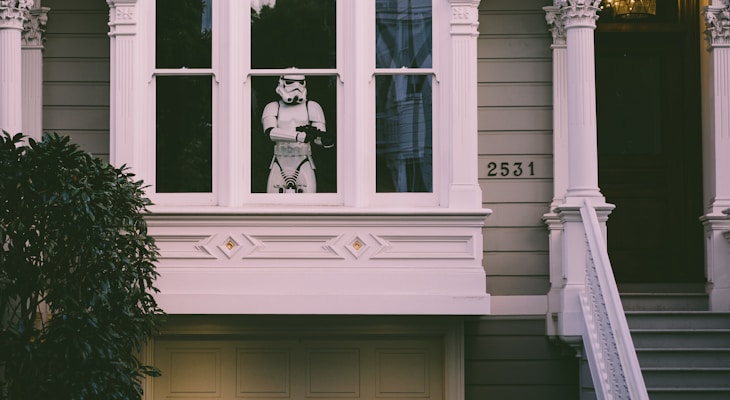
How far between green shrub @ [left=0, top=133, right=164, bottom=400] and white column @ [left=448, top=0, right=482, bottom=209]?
258cm

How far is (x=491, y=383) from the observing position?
32.7 feet

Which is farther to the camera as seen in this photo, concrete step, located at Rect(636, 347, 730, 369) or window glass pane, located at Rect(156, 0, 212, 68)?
window glass pane, located at Rect(156, 0, 212, 68)

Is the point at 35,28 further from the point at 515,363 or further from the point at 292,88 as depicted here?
the point at 515,363

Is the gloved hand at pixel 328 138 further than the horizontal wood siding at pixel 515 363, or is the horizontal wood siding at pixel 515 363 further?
the horizontal wood siding at pixel 515 363

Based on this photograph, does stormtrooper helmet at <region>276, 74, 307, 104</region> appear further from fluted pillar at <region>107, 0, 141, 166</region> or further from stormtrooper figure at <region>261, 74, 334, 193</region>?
fluted pillar at <region>107, 0, 141, 166</region>

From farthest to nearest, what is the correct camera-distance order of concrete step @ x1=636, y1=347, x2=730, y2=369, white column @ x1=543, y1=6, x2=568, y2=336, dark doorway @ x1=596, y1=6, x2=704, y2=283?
1. dark doorway @ x1=596, y1=6, x2=704, y2=283
2. white column @ x1=543, y1=6, x2=568, y2=336
3. concrete step @ x1=636, y1=347, x2=730, y2=369

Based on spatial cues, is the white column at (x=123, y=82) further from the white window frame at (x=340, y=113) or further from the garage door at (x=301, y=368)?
the garage door at (x=301, y=368)

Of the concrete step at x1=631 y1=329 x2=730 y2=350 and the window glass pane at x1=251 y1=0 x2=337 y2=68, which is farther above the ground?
the window glass pane at x1=251 y1=0 x2=337 y2=68

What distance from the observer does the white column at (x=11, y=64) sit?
9.33 meters

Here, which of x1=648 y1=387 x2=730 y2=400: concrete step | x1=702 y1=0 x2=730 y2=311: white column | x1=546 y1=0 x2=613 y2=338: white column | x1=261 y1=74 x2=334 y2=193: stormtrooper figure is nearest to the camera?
x1=648 y1=387 x2=730 y2=400: concrete step

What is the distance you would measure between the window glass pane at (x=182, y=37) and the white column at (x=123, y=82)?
0.83 feet

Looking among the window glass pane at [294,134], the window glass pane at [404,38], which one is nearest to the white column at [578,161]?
the window glass pane at [404,38]

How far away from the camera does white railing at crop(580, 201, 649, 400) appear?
25.7 ft

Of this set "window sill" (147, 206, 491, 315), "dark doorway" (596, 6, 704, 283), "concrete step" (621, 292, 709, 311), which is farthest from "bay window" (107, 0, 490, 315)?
"dark doorway" (596, 6, 704, 283)
